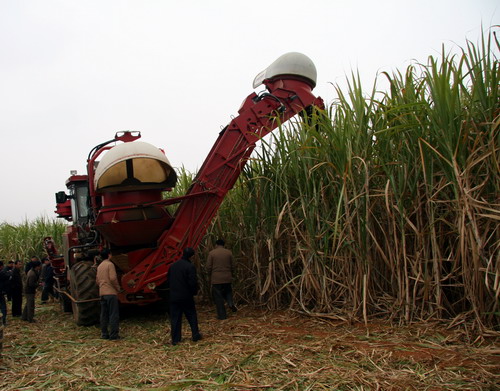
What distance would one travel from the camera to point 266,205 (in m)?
6.74

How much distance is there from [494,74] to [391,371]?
9.99 ft

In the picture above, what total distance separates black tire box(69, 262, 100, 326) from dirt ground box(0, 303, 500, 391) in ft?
2.43

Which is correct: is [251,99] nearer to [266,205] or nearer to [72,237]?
[266,205]

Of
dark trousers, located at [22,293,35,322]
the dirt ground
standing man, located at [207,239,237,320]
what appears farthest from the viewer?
dark trousers, located at [22,293,35,322]

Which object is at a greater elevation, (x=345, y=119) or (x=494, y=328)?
(x=345, y=119)

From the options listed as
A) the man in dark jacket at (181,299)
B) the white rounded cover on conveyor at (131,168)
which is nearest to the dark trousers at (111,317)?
the man in dark jacket at (181,299)

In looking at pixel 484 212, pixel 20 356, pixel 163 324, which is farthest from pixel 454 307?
pixel 20 356

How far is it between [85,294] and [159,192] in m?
1.93

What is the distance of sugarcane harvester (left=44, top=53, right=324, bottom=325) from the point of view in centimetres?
667

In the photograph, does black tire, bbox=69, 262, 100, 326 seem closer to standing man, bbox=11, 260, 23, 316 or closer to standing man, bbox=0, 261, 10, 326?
standing man, bbox=0, 261, 10, 326

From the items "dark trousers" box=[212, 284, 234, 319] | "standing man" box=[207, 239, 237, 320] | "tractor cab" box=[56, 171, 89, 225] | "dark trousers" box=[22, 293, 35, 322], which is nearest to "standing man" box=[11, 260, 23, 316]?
"dark trousers" box=[22, 293, 35, 322]

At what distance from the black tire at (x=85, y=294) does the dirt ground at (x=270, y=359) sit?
29.1 inches

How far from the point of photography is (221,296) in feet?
22.6

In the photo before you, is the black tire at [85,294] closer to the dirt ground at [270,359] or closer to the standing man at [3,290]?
the dirt ground at [270,359]
